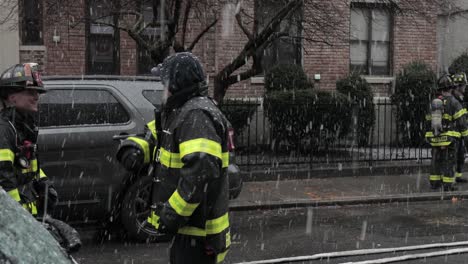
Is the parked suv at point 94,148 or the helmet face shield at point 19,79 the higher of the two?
the helmet face shield at point 19,79

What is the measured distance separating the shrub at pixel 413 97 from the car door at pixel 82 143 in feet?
28.0

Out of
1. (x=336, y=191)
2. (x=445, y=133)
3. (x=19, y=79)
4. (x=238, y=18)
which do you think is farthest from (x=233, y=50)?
(x=19, y=79)

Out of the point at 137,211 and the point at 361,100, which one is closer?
the point at 137,211

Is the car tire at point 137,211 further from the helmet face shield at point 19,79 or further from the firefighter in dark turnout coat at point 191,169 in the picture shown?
the firefighter in dark turnout coat at point 191,169

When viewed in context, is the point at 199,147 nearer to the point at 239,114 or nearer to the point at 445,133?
the point at 445,133

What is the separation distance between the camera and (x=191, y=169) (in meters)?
3.35

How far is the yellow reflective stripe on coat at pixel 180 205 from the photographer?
3.36 meters

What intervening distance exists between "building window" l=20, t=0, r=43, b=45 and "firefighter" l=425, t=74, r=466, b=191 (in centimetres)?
865

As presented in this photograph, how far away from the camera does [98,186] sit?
6.98m

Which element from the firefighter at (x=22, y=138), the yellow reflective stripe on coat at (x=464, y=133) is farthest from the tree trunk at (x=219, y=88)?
the firefighter at (x=22, y=138)

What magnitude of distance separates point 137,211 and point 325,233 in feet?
7.62

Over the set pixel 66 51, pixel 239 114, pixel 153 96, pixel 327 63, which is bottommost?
pixel 239 114

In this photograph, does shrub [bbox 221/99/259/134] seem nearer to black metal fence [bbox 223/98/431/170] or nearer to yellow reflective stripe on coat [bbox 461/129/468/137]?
black metal fence [bbox 223/98/431/170]

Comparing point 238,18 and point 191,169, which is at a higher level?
point 238,18
